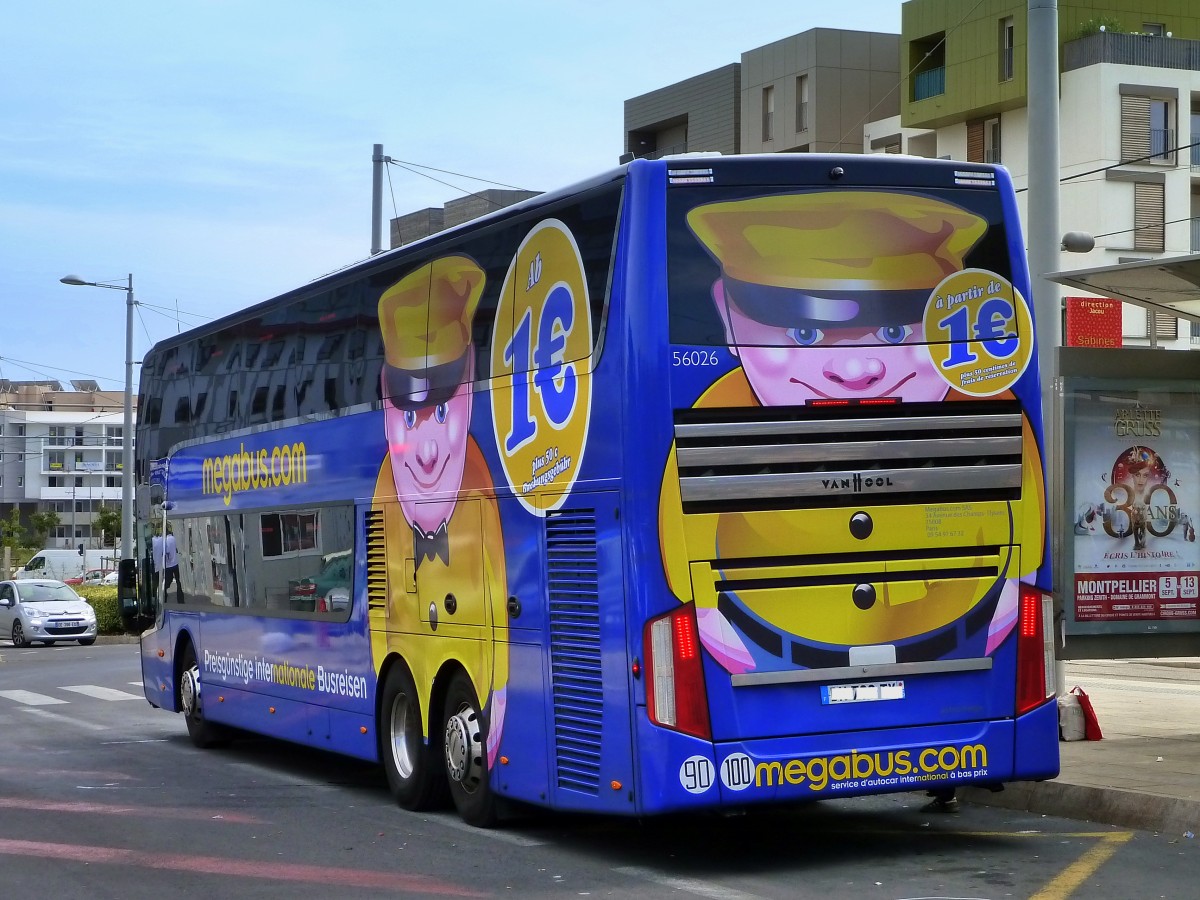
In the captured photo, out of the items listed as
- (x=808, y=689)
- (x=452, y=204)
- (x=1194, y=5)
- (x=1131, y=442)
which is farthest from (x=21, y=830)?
(x=452, y=204)

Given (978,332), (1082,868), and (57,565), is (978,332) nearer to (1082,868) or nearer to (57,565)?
Result: (1082,868)

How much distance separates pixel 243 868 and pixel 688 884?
99.0 inches

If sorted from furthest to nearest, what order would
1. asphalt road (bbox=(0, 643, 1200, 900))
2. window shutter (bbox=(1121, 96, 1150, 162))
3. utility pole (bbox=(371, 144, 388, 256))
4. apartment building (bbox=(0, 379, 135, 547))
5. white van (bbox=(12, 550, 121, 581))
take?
apartment building (bbox=(0, 379, 135, 547)) < white van (bbox=(12, 550, 121, 581)) < window shutter (bbox=(1121, 96, 1150, 162)) < utility pole (bbox=(371, 144, 388, 256)) < asphalt road (bbox=(0, 643, 1200, 900))

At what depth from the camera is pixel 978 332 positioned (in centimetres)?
984

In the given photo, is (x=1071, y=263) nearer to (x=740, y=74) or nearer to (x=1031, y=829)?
(x=740, y=74)

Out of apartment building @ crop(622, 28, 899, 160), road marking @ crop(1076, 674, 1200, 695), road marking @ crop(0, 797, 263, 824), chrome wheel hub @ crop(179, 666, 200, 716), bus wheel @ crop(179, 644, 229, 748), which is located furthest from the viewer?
apartment building @ crop(622, 28, 899, 160)

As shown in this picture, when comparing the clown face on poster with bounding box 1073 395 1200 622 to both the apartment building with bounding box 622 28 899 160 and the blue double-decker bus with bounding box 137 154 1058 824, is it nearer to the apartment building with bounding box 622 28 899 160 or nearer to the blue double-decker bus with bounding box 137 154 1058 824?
the blue double-decker bus with bounding box 137 154 1058 824

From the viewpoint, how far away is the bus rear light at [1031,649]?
32.2ft

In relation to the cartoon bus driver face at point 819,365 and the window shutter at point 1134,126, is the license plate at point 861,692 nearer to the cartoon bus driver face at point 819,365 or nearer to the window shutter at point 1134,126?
the cartoon bus driver face at point 819,365

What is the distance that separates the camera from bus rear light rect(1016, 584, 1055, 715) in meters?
9.80

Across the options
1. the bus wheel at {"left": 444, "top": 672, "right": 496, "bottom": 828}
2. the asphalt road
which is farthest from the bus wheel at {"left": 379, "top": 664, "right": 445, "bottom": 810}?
the bus wheel at {"left": 444, "top": 672, "right": 496, "bottom": 828}

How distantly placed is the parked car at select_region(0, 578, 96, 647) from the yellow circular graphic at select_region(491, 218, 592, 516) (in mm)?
32336

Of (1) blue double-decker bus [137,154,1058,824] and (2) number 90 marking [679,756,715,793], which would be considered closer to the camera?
(2) number 90 marking [679,756,715,793]

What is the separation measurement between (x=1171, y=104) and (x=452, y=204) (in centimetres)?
2822
